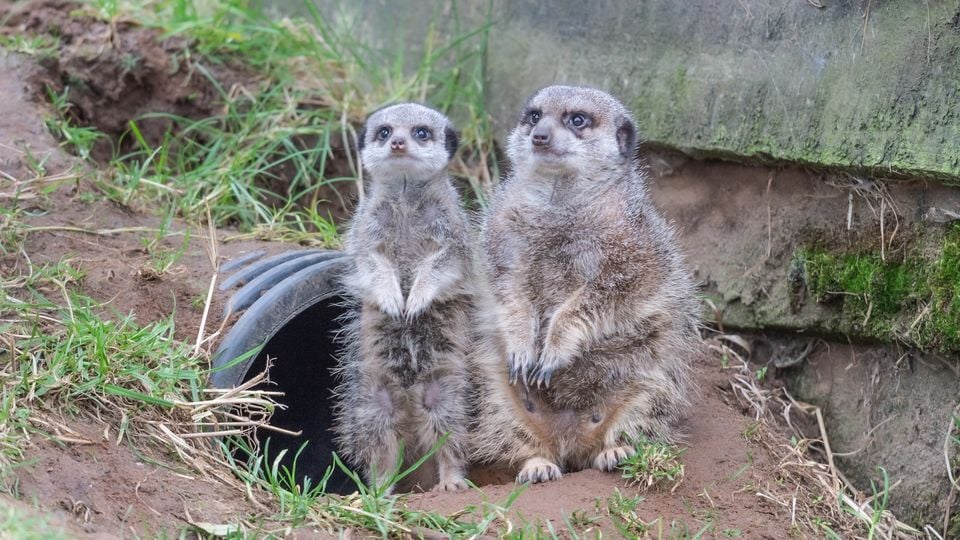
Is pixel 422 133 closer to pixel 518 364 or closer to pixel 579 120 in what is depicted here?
pixel 579 120

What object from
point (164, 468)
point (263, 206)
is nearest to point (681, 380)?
point (164, 468)

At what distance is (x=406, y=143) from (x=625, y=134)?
31.8 inches

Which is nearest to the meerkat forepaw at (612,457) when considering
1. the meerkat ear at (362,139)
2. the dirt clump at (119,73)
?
the meerkat ear at (362,139)

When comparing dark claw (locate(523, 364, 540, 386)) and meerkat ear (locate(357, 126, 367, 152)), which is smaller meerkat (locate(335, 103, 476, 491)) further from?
dark claw (locate(523, 364, 540, 386))

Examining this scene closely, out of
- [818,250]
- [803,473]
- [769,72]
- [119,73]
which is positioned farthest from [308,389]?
[769,72]

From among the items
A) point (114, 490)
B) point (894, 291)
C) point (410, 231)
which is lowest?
point (114, 490)

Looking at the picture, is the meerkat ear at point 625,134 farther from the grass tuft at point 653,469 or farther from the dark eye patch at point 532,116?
the grass tuft at point 653,469

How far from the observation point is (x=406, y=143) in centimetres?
403

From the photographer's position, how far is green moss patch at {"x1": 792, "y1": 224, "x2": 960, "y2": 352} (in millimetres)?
3656

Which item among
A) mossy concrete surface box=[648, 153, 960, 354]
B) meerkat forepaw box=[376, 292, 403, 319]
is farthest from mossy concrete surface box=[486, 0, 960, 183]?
meerkat forepaw box=[376, 292, 403, 319]

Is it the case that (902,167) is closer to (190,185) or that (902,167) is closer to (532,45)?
(532,45)

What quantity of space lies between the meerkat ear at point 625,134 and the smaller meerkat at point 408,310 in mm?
Answer: 684

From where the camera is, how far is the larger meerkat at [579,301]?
378cm

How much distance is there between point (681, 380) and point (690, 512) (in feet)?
2.00
